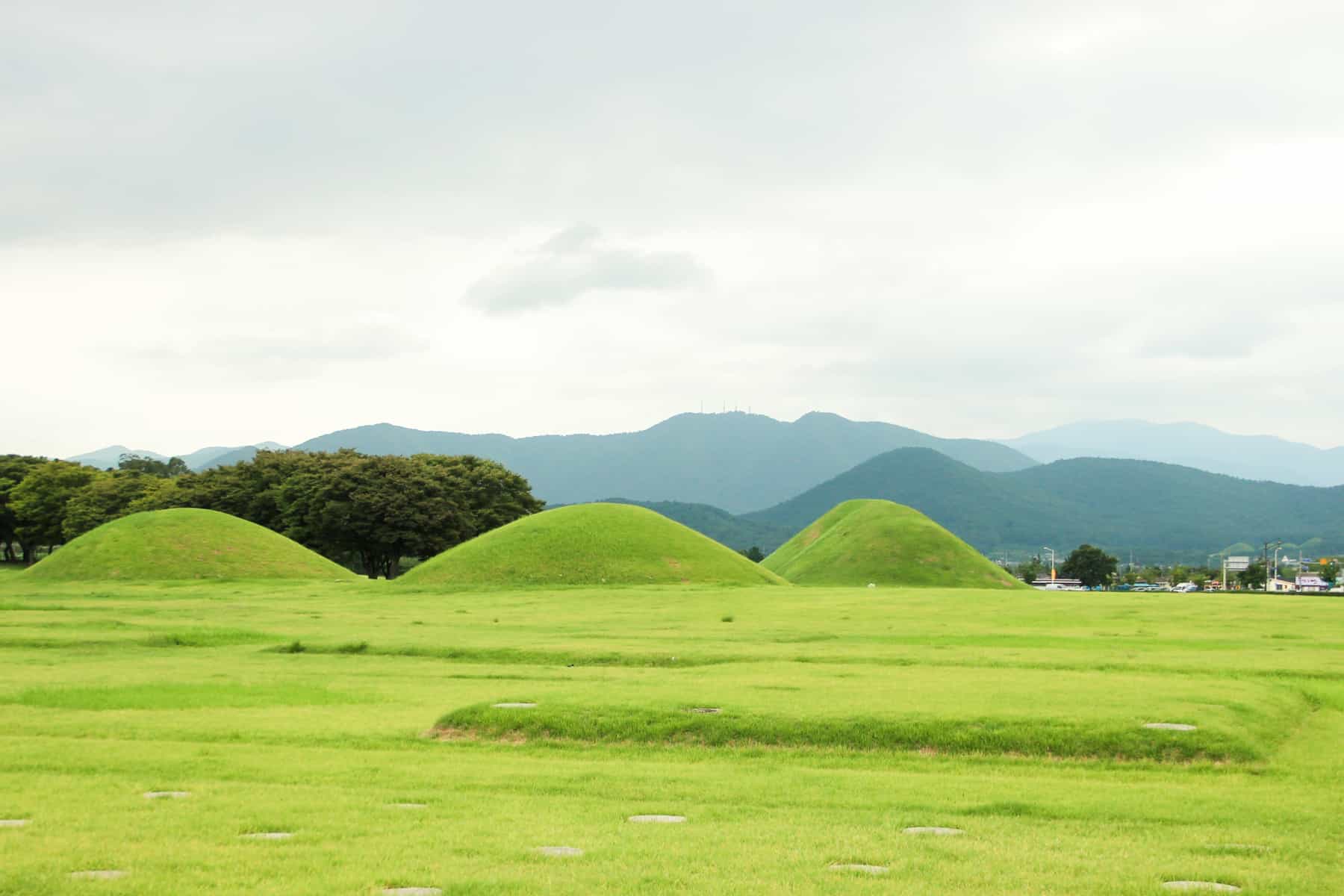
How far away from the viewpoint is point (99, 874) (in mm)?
10047

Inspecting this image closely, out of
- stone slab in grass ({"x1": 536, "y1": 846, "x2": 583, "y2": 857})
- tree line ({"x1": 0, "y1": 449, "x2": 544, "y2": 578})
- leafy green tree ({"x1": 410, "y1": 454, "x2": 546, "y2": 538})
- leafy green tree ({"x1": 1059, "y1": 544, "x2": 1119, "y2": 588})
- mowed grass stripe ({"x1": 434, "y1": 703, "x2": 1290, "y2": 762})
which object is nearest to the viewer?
stone slab in grass ({"x1": 536, "y1": 846, "x2": 583, "y2": 857})

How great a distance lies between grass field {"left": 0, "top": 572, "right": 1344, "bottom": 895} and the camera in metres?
10.6

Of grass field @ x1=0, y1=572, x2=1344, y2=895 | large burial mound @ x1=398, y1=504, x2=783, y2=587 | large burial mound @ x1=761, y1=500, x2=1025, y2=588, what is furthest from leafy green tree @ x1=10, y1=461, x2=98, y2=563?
grass field @ x1=0, y1=572, x2=1344, y2=895

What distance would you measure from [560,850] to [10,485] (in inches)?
5339

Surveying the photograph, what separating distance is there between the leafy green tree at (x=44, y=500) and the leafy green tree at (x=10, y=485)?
4.08ft

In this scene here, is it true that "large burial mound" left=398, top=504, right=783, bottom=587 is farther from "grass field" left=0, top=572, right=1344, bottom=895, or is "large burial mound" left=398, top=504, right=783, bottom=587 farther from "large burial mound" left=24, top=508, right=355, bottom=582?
"grass field" left=0, top=572, right=1344, bottom=895

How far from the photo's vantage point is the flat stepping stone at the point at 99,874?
9.95 metres

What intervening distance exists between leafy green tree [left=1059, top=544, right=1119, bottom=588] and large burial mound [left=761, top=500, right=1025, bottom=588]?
33.0 metres

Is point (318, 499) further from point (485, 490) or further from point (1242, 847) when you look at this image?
point (1242, 847)

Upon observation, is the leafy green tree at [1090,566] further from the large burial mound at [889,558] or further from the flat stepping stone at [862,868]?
the flat stepping stone at [862,868]

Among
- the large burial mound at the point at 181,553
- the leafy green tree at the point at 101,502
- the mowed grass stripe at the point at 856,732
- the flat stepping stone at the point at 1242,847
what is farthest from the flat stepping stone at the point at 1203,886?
the leafy green tree at the point at 101,502

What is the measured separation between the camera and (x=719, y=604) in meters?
57.9

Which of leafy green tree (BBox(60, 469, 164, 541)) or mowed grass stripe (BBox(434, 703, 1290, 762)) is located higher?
leafy green tree (BBox(60, 469, 164, 541))

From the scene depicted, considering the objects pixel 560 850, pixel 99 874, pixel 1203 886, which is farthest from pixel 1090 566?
pixel 99 874
